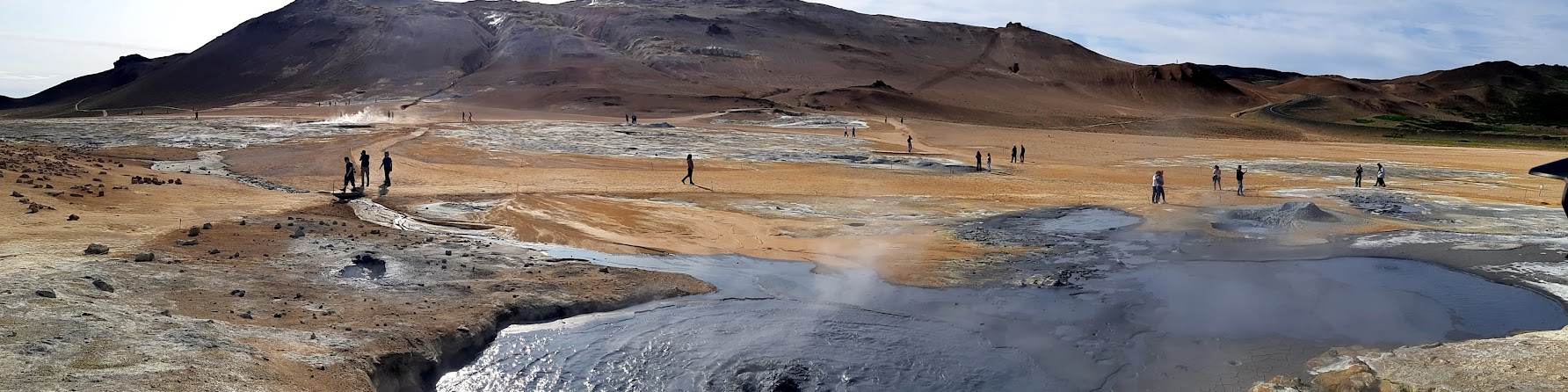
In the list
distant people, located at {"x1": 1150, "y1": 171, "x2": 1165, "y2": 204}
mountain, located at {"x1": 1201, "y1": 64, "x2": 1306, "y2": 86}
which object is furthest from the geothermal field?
mountain, located at {"x1": 1201, "y1": 64, "x2": 1306, "y2": 86}

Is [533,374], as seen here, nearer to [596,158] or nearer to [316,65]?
[596,158]

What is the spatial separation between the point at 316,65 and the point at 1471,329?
122810 mm

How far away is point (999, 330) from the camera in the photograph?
14734 millimetres

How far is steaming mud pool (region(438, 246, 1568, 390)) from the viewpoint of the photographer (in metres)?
12.5

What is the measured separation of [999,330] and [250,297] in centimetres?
1027

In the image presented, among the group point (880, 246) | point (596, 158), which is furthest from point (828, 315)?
point (596, 158)

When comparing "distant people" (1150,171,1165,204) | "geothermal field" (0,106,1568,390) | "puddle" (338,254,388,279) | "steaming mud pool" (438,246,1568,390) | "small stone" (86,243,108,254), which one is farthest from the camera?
"distant people" (1150,171,1165,204)

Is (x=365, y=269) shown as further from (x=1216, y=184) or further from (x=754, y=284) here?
(x=1216, y=184)

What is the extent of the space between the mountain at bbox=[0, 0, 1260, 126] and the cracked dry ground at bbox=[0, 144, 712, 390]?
2755 inches

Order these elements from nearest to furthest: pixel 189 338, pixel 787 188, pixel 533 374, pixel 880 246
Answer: pixel 189 338
pixel 533 374
pixel 880 246
pixel 787 188

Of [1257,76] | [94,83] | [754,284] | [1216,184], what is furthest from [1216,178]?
[1257,76]

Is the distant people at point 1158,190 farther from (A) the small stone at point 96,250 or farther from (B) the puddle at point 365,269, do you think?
(A) the small stone at point 96,250

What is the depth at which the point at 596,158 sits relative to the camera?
143 ft

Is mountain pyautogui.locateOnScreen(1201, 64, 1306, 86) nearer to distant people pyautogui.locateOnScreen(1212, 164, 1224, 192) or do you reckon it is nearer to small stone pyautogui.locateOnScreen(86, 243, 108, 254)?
distant people pyautogui.locateOnScreen(1212, 164, 1224, 192)
